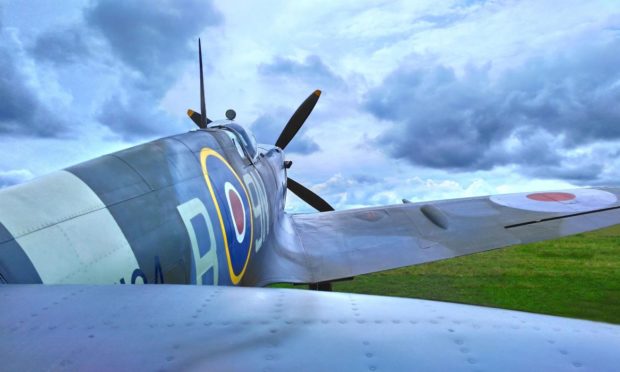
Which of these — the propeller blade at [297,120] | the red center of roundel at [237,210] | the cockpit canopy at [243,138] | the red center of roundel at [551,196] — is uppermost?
the propeller blade at [297,120]

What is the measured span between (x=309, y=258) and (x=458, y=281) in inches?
199

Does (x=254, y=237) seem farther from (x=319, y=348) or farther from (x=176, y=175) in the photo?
(x=319, y=348)

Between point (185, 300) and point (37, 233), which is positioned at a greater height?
A: point (37, 233)

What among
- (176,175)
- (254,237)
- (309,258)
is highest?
(176,175)

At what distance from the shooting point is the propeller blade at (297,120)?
12297 millimetres

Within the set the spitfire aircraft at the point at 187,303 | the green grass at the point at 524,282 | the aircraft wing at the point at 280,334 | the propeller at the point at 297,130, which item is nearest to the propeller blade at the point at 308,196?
the propeller at the point at 297,130

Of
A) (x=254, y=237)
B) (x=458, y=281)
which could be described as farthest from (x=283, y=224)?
(x=458, y=281)

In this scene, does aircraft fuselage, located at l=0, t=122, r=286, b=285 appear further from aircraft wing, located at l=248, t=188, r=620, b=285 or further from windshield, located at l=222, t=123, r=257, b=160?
aircraft wing, located at l=248, t=188, r=620, b=285

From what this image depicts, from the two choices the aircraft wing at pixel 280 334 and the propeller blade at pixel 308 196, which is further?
the propeller blade at pixel 308 196

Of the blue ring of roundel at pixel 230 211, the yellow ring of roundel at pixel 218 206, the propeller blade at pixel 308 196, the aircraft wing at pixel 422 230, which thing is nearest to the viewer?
the yellow ring of roundel at pixel 218 206

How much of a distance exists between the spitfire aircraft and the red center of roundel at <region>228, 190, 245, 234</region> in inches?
1.2

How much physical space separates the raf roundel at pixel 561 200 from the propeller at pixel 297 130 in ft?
15.2

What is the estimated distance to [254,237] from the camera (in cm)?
543

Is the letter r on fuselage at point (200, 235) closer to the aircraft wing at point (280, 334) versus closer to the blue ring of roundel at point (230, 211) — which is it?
the blue ring of roundel at point (230, 211)
